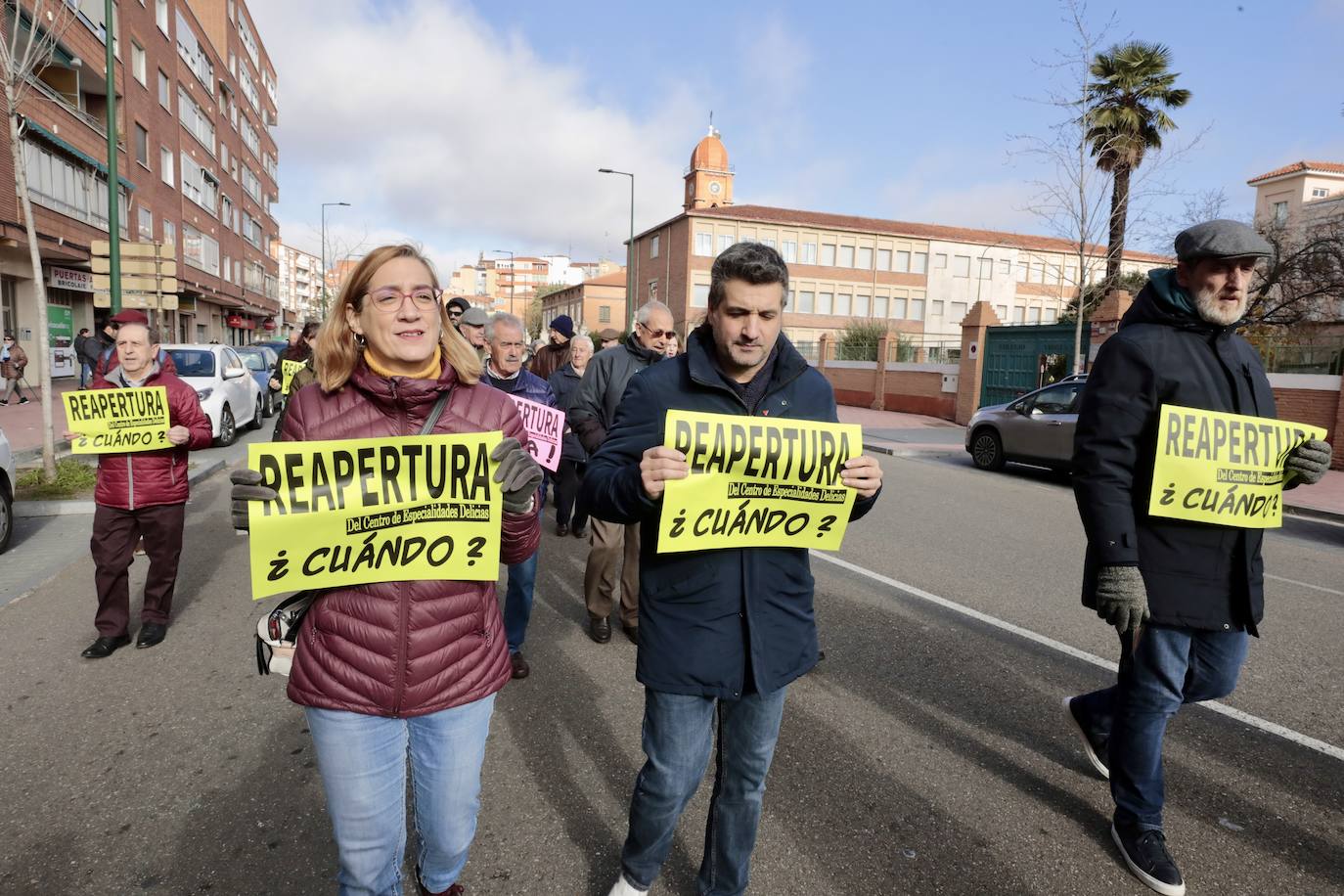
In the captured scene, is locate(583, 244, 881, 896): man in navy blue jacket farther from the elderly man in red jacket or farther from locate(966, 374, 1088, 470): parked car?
locate(966, 374, 1088, 470): parked car

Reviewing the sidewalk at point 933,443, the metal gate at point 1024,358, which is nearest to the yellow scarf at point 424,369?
the sidewalk at point 933,443

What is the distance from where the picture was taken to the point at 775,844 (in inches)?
112

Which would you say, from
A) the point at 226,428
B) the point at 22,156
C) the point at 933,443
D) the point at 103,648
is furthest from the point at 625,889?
the point at 933,443

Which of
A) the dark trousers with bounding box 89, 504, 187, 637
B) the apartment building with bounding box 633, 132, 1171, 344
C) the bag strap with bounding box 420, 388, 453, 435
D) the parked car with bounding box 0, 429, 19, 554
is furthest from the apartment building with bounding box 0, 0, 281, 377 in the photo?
the apartment building with bounding box 633, 132, 1171, 344

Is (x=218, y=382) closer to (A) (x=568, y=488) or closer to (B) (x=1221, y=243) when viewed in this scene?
(A) (x=568, y=488)

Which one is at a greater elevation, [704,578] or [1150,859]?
[704,578]

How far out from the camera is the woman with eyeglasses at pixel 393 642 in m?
1.93

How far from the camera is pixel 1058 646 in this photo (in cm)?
496

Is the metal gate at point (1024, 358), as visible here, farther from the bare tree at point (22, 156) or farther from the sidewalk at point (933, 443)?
the bare tree at point (22, 156)

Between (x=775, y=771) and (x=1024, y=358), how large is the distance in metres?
21.6

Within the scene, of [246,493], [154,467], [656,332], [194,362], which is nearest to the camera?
[246,493]

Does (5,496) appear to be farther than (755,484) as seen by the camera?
Yes

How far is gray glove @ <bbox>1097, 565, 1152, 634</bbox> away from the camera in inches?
100

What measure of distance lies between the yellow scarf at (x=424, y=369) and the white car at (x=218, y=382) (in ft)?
42.4
